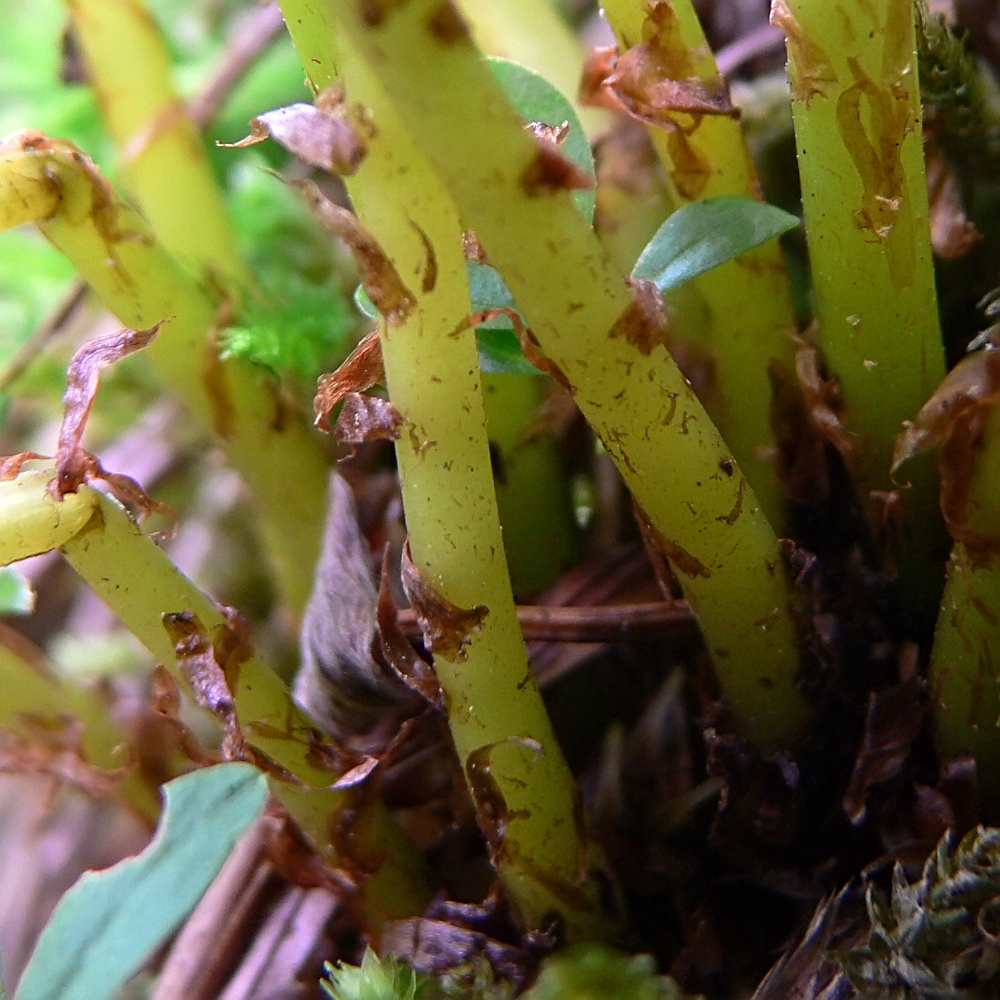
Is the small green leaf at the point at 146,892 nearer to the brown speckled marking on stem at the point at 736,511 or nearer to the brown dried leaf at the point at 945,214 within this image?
the brown speckled marking on stem at the point at 736,511

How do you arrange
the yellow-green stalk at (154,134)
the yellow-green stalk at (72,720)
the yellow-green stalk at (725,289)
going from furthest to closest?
the yellow-green stalk at (154,134) → the yellow-green stalk at (72,720) → the yellow-green stalk at (725,289)

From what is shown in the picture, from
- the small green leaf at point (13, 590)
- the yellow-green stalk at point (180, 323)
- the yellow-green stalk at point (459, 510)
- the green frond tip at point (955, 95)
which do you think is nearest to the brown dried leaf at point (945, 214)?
the green frond tip at point (955, 95)

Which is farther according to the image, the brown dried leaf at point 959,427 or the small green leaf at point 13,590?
the small green leaf at point 13,590

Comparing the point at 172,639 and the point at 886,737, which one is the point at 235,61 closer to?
the point at 172,639

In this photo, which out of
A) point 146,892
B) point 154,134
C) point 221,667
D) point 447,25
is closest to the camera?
point 447,25

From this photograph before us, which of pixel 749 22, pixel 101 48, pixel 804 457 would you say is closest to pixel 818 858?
pixel 804 457

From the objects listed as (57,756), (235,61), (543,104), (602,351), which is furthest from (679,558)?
(235,61)
